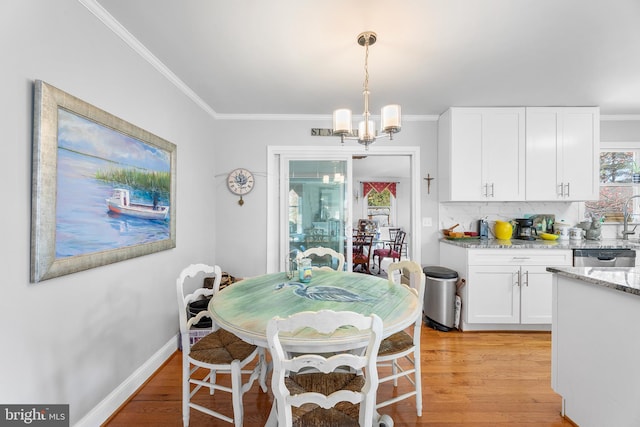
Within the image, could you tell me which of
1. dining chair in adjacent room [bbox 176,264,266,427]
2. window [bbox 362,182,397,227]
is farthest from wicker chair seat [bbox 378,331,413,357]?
window [bbox 362,182,397,227]

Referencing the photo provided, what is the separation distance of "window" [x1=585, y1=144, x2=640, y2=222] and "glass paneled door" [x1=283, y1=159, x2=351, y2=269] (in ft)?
10.1

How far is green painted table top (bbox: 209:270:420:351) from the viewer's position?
118 cm

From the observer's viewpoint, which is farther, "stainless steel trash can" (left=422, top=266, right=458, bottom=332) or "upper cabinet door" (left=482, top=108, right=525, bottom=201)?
"upper cabinet door" (left=482, top=108, right=525, bottom=201)

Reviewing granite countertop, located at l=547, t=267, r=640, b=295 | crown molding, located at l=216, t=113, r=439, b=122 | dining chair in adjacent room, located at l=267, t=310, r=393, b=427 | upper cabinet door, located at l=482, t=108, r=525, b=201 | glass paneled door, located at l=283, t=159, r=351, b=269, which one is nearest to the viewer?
dining chair in adjacent room, located at l=267, t=310, r=393, b=427

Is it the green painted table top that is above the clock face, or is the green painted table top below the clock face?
below

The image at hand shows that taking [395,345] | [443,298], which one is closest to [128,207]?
[395,345]

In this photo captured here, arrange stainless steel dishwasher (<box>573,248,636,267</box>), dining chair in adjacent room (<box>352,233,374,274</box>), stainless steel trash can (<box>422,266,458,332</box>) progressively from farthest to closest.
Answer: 1. dining chair in adjacent room (<box>352,233,374,274</box>)
2. stainless steel trash can (<box>422,266,458,332</box>)
3. stainless steel dishwasher (<box>573,248,636,267</box>)

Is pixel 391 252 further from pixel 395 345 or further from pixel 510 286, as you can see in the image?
pixel 395 345

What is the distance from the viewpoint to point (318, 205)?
3.57 m

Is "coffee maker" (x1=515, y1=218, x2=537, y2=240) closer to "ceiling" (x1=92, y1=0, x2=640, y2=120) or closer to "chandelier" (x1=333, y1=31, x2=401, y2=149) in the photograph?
"ceiling" (x1=92, y1=0, x2=640, y2=120)

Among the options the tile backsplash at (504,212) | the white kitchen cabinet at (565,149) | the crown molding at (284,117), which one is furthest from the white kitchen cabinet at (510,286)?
the crown molding at (284,117)

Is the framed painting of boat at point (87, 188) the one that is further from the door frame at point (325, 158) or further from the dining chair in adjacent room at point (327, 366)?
the door frame at point (325, 158)

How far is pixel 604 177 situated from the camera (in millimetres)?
3475

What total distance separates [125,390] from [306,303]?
4.73ft
